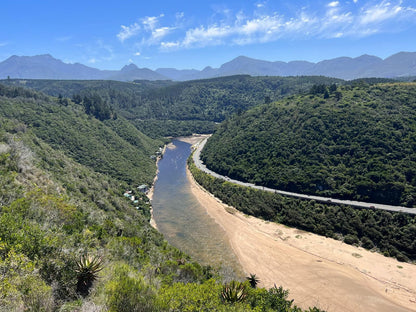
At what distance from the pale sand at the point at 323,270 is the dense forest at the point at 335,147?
44.8ft

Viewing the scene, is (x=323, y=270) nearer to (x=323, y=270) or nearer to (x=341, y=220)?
(x=323, y=270)

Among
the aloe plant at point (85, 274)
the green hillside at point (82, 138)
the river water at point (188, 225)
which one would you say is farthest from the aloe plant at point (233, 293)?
the green hillside at point (82, 138)

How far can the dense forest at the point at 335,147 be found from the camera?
169 feet

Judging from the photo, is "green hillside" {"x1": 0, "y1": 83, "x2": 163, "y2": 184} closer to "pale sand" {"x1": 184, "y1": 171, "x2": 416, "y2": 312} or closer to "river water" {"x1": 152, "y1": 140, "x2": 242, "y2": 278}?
"river water" {"x1": 152, "y1": 140, "x2": 242, "y2": 278}

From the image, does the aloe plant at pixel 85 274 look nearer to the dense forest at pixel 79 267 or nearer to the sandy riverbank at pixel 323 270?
the dense forest at pixel 79 267

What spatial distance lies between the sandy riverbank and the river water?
2642mm

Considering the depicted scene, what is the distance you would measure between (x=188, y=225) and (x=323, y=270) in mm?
28885

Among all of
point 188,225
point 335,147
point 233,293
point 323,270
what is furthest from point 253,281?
point 335,147

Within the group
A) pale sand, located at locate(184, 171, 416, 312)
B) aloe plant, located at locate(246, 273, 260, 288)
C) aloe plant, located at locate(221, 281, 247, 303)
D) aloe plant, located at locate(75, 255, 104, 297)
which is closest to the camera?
aloe plant, located at locate(75, 255, 104, 297)

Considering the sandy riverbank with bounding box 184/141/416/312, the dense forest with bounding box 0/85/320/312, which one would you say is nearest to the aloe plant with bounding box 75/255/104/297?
the dense forest with bounding box 0/85/320/312

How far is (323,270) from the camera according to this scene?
38.8m

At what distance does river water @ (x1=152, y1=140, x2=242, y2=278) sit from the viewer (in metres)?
43.5

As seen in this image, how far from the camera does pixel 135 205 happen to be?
59062 millimetres

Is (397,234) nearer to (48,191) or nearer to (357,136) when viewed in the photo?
(357,136)
